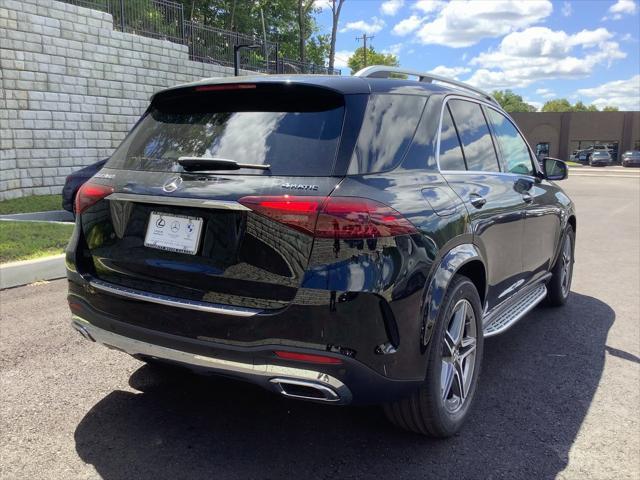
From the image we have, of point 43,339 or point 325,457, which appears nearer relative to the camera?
point 325,457

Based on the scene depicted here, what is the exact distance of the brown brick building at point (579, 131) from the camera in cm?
6556

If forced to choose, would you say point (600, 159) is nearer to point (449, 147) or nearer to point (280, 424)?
point (449, 147)

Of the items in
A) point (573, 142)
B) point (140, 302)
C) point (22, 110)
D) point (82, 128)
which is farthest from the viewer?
point (573, 142)

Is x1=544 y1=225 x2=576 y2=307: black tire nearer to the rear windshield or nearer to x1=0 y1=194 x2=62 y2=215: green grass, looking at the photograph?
the rear windshield

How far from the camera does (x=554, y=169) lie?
17.3 feet

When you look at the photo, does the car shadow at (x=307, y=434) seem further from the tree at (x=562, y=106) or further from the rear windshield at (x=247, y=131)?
the tree at (x=562, y=106)

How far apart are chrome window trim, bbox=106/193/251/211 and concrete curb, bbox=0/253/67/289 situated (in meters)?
3.46

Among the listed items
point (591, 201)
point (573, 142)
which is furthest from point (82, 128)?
point (573, 142)

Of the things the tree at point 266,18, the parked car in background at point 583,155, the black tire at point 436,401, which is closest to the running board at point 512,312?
the black tire at point 436,401

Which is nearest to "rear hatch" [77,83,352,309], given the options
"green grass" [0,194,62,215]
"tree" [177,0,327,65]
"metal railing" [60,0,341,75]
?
"green grass" [0,194,62,215]

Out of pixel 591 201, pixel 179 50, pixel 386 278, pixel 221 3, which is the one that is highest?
pixel 221 3

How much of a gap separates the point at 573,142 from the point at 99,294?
7404 cm

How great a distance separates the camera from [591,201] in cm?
1784

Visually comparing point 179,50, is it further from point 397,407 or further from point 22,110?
point 397,407
